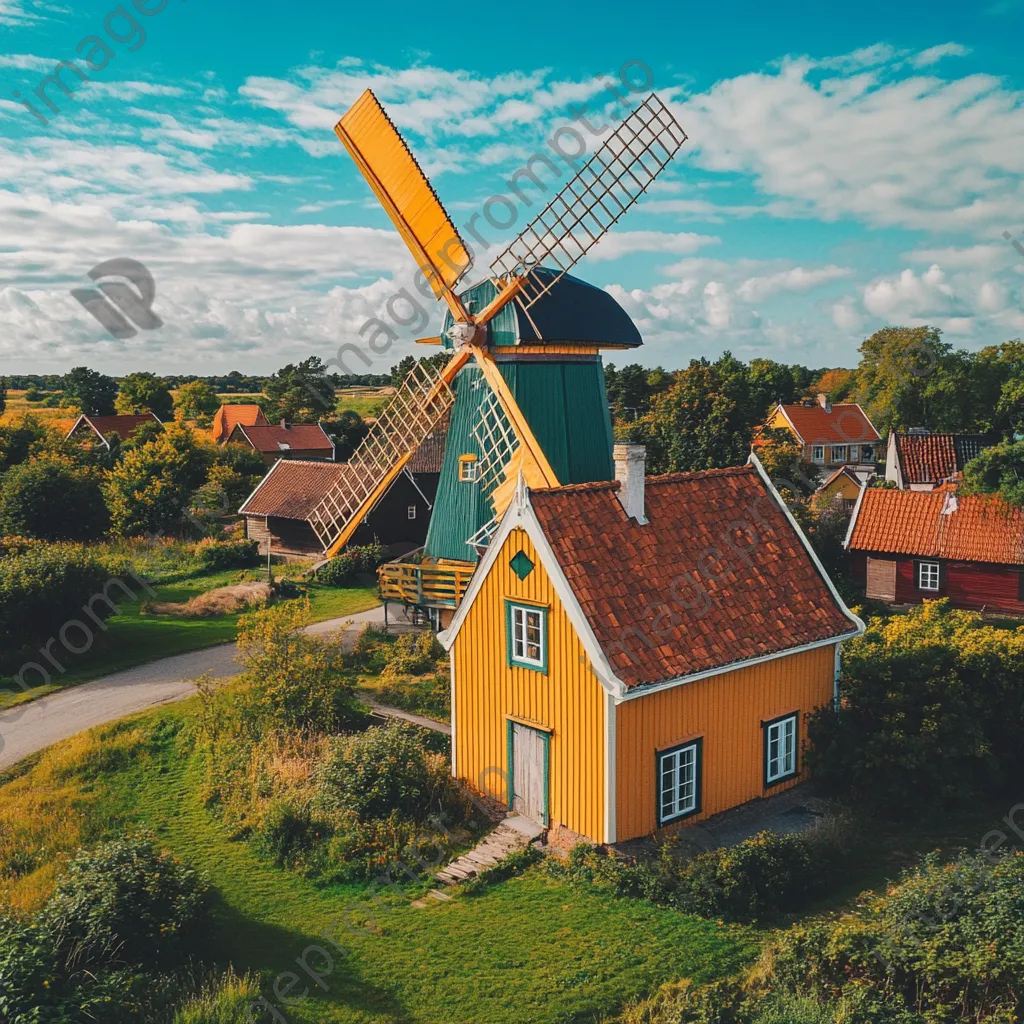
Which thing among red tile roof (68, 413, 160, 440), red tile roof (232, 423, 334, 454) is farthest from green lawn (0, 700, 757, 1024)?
red tile roof (68, 413, 160, 440)

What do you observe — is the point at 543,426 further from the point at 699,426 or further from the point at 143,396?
the point at 143,396

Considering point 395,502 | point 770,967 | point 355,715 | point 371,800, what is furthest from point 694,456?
point 770,967

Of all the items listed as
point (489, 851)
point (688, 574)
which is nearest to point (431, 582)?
point (688, 574)

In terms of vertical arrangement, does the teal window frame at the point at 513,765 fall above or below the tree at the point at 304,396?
below

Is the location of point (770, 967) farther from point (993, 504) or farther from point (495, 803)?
point (993, 504)

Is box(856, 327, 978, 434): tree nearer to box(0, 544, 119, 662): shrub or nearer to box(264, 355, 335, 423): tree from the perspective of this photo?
box(264, 355, 335, 423): tree

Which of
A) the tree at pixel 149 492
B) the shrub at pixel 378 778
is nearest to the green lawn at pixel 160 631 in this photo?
the tree at pixel 149 492

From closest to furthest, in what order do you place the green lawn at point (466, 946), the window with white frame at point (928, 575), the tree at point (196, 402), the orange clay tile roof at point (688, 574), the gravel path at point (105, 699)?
the green lawn at point (466, 946) < the orange clay tile roof at point (688, 574) < the gravel path at point (105, 699) < the window with white frame at point (928, 575) < the tree at point (196, 402)

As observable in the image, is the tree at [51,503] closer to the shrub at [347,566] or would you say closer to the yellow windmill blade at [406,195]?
the shrub at [347,566]
